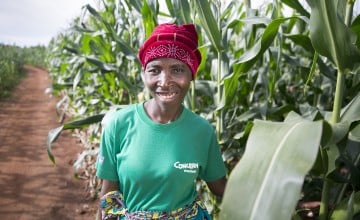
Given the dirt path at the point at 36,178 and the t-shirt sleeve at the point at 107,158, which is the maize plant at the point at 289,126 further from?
the dirt path at the point at 36,178

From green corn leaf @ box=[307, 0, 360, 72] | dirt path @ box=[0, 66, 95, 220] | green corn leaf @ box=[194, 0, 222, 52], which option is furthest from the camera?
dirt path @ box=[0, 66, 95, 220]

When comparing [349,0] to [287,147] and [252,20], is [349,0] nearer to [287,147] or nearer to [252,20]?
[252,20]

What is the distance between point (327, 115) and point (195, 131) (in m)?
0.43

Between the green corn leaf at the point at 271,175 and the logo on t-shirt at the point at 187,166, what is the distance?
42 cm

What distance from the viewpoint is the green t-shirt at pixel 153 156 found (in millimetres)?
999

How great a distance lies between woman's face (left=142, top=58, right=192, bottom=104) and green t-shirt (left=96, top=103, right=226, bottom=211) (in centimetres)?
9

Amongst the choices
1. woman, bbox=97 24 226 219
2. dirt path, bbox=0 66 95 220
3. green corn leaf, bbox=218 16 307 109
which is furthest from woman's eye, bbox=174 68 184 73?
dirt path, bbox=0 66 95 220

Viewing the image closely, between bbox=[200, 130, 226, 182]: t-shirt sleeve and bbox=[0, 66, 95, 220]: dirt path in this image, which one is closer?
bbox=[200, 130, 226, 182]: t-shirt sleeve

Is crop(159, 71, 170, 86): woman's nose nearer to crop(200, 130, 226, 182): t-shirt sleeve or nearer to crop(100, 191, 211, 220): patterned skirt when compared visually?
crop(200, 130, 226, 182): t-shirt sleeve

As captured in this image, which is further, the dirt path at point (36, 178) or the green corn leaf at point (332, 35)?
the dirt path at point (36, 178)

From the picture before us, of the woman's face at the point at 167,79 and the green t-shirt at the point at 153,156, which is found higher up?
the woman's face at the point at 167,79

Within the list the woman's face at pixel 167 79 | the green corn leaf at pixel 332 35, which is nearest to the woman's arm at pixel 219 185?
the woman's face at pixel 167 79

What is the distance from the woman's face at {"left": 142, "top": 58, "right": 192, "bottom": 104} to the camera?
964 millimetres

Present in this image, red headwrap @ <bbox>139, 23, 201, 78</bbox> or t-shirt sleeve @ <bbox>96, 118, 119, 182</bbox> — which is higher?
red headwrap @ <bbox>139, 23, 201, 78</bbox>
